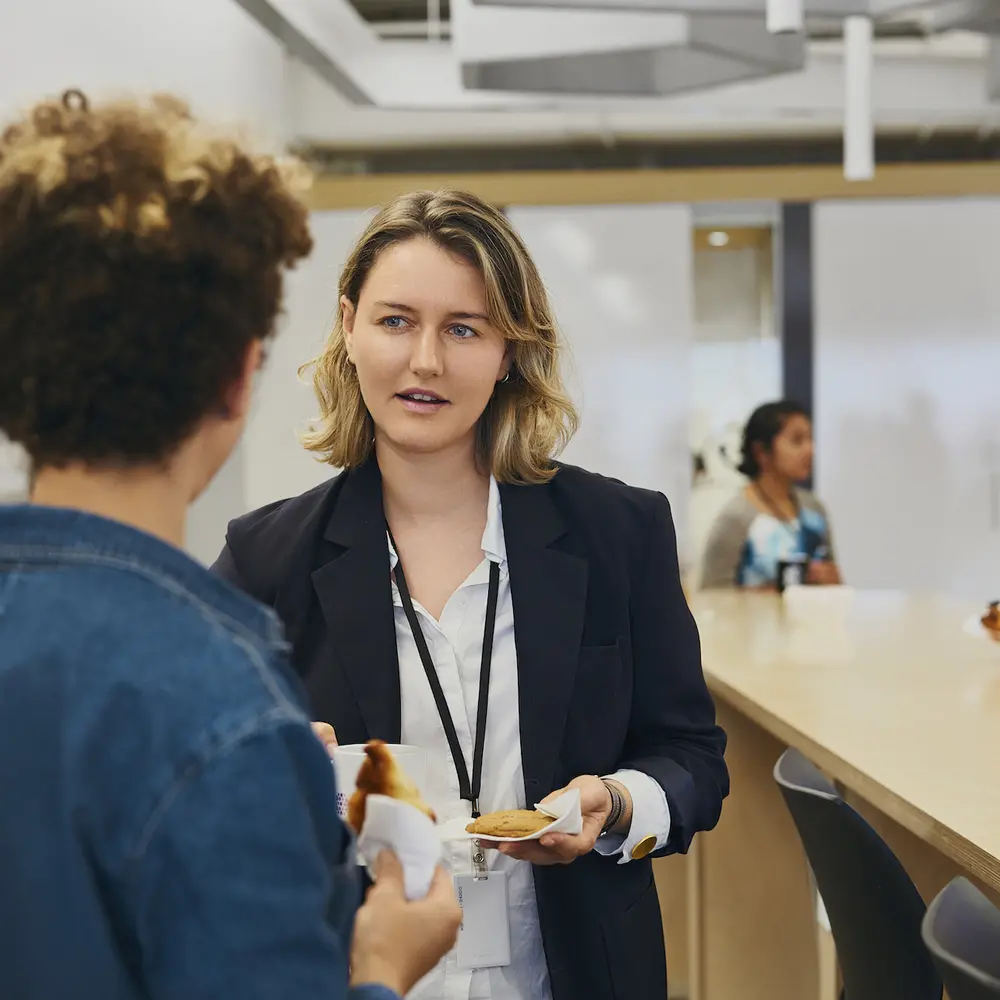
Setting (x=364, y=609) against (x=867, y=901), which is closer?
(x=364, y=609)

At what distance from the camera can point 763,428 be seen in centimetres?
502

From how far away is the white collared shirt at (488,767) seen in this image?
1.50 metres

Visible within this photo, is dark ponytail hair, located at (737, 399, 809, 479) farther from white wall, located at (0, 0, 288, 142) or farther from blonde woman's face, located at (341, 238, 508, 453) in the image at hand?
blonde woman's face, located at (341, 238, 508, 453)

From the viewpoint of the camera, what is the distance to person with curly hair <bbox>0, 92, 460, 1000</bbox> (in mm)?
664

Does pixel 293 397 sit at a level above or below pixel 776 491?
above

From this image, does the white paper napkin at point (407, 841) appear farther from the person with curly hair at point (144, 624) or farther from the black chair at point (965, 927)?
the black chair at point (965, 927)

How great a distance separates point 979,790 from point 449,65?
152 inches

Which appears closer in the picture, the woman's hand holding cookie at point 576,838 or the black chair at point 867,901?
the woman's hand holding cookie at point 576,838

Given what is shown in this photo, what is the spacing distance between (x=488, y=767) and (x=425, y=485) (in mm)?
360

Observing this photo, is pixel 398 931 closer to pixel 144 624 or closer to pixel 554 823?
pixel 144 624

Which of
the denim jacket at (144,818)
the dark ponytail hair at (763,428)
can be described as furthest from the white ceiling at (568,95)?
the denim jacket at (144,818)

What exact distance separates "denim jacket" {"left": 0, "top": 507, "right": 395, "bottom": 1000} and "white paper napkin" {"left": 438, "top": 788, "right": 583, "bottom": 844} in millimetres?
655

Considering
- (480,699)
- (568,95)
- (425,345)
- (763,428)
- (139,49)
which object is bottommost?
(480,699)

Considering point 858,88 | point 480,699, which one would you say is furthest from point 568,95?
point 480,699
